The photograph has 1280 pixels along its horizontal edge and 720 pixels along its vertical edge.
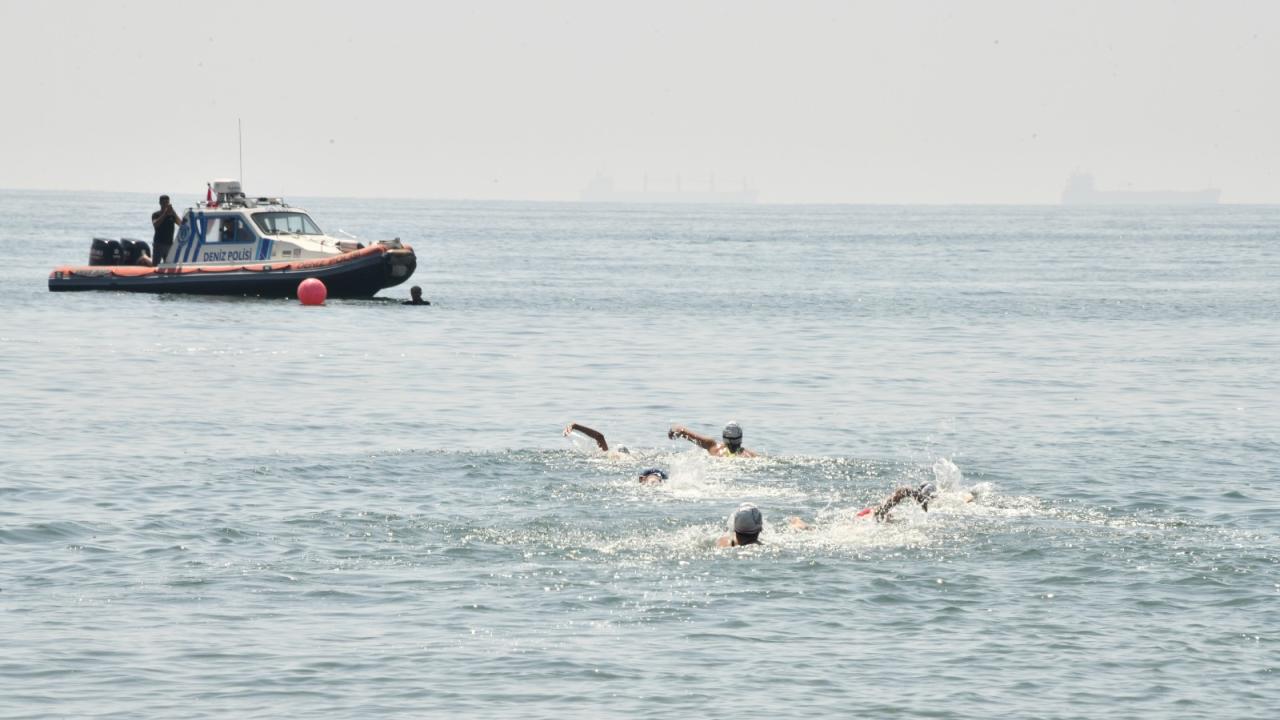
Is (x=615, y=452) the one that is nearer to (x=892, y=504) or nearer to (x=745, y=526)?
(x=892, y=504)

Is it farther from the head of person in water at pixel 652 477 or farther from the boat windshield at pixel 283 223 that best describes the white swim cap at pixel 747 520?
the boat windshield at pixel 283 223

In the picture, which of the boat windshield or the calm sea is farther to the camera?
the boat windshield

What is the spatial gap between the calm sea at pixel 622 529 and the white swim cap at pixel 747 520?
10.0 inches

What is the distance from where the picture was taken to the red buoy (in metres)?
47.8

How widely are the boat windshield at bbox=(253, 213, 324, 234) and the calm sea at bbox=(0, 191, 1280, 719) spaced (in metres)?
6.39

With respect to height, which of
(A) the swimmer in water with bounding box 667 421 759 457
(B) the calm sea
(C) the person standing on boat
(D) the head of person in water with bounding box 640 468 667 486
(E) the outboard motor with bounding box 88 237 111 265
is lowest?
(B) the calm sea

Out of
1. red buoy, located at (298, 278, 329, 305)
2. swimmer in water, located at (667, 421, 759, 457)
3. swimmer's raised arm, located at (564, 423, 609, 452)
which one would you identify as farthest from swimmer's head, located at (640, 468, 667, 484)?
red buoy, located at (298, 278, 329, 305)

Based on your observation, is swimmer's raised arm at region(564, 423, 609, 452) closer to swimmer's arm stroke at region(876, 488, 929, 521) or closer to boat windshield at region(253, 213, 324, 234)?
swimmer's arm stroke at region(876, 488, 929, 521)

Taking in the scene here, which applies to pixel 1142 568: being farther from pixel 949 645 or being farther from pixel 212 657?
pixel 212 657

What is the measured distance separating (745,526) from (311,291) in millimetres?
32198

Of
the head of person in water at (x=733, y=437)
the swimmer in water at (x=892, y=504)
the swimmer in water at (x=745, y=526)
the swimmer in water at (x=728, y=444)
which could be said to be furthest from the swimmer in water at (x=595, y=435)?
the swimmer in water at (x=745, y=526)

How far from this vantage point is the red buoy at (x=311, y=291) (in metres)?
47.8

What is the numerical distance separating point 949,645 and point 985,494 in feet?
21.8

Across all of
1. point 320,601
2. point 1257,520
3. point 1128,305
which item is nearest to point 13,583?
point 320,601
